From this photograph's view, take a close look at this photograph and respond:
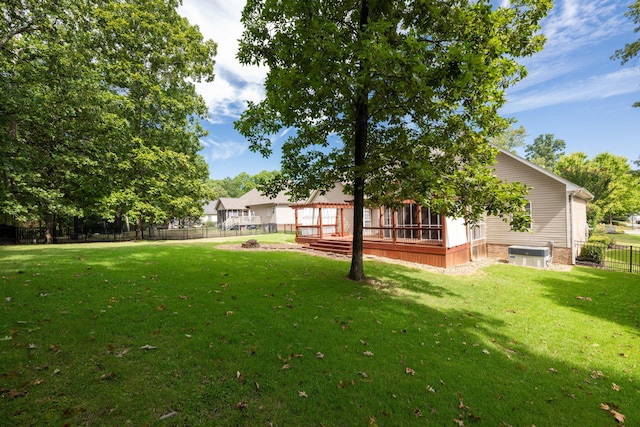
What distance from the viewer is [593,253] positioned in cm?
1469

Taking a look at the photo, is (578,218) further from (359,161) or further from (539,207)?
(359,161)

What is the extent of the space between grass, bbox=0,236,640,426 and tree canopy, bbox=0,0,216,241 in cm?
1048

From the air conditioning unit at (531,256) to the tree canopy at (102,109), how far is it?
2366cm

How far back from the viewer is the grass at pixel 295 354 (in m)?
3.12

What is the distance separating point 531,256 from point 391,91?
41.7 ft

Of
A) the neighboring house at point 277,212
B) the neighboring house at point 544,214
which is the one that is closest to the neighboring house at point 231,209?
the neighboring house at point 277,212

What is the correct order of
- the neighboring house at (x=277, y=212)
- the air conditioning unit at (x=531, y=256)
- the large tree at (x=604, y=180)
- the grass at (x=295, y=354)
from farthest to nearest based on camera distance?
the neighboring house at (x=277, y=212) → the large tree at (x=604, y=180) → the air conditioning unit at (x=531, y=256) → the grass at (x=295, y=354)

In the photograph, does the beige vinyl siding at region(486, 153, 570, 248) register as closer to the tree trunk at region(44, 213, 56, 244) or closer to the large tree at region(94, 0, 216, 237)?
the large tree at region(94, 0, 216, 237)

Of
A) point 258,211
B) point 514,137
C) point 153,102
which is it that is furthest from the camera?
point 514,137

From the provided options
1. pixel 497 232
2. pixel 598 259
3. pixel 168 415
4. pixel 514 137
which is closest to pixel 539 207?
pixel 497 232

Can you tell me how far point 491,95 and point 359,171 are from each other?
3931mm

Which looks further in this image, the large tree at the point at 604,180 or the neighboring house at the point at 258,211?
the neighboring house at the point at 258,211

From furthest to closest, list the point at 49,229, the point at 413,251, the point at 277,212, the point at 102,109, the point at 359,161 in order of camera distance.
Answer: the point at 277,212 → the point at 49,229 → the point at 102,109 → the point at 413,251 → the point at 359,161

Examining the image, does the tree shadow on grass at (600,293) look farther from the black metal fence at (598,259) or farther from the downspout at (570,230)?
the black metal fence at (598,259)
